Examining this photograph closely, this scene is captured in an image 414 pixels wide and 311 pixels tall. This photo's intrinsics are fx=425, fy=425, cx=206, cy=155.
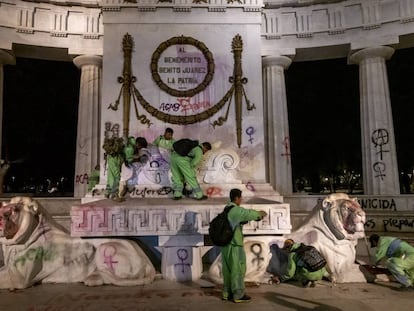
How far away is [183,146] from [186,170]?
0.72 meters

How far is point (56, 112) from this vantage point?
135 ft

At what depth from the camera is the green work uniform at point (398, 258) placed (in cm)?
1079

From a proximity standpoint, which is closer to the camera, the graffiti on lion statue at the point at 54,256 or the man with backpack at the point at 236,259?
the man with backpack at the point at 236,259

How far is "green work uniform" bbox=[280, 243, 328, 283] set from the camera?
429 inches

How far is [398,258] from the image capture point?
11000 mm

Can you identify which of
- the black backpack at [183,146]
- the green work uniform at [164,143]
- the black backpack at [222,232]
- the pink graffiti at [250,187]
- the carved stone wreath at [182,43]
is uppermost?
the carved stone wreath at [182,43]

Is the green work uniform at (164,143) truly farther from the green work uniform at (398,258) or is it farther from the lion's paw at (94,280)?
the green work uniform at (398,258)

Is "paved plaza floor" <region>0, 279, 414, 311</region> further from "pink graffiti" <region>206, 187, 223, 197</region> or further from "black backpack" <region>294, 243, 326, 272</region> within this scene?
"pink graffiti" <region>206, 187, 223, 197</region>

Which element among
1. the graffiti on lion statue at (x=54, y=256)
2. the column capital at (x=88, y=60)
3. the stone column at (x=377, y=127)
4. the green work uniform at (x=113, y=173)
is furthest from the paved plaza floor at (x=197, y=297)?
the column capital at (x=88, y=60)

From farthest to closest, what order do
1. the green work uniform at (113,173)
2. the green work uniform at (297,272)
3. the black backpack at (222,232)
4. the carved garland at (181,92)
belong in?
the carved garland at (181,92) → the green work uniform at (113,173) → the green work uniform at (297,272) → the black backpack at (222,232)

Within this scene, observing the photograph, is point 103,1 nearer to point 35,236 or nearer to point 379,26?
point 35,236

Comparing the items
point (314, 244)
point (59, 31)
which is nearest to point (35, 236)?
point (314, 244)

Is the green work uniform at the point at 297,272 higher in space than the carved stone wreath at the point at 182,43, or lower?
lower

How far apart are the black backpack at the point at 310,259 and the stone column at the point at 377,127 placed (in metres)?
14.1
